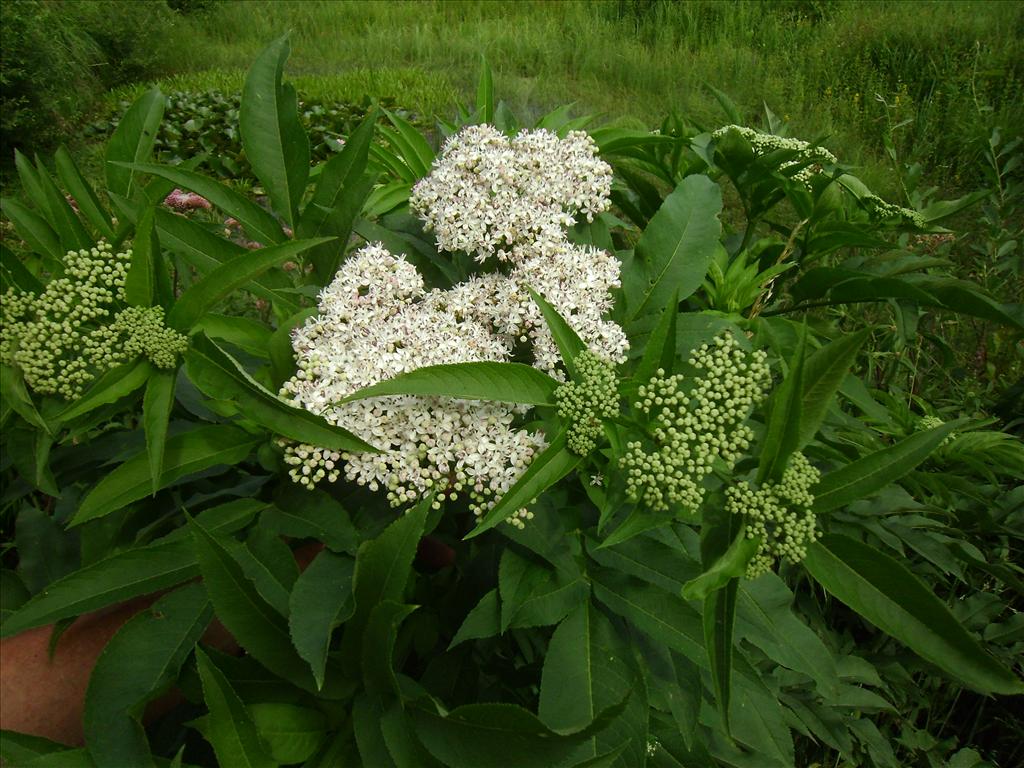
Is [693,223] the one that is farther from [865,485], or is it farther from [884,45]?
[884,45]

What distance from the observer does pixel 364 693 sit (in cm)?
99

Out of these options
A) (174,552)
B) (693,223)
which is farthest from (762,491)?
(174,552)

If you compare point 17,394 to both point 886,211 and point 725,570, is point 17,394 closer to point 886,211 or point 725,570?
point 725,570

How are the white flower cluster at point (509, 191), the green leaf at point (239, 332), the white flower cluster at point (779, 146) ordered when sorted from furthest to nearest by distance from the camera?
the white flower cluster at point (779, 146)
the white flower cluster at point (509, 191)
the green leaf at point (239, 332)

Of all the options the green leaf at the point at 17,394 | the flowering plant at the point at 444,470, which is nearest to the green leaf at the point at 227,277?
the flowering plant at the point at 444,470

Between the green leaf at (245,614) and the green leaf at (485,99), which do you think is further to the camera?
the green leaf at (485,99)

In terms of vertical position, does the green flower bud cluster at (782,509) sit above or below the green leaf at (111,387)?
below

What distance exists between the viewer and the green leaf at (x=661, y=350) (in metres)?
0.93

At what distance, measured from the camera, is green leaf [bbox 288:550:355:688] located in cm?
88

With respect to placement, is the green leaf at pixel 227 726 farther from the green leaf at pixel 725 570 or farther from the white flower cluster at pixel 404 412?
the green leaf at pixel 725 570

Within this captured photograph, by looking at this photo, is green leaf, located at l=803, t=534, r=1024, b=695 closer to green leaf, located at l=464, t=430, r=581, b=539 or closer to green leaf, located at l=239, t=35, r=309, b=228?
green leaf, located at l=464, t=430, r=581, b=539

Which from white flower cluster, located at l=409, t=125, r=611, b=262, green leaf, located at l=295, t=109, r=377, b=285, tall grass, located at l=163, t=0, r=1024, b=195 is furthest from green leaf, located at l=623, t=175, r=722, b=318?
tall grass, located at l=163, t=0, r=1024, b=195

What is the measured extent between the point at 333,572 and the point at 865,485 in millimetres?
702

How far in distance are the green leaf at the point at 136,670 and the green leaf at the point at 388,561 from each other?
24 cm
